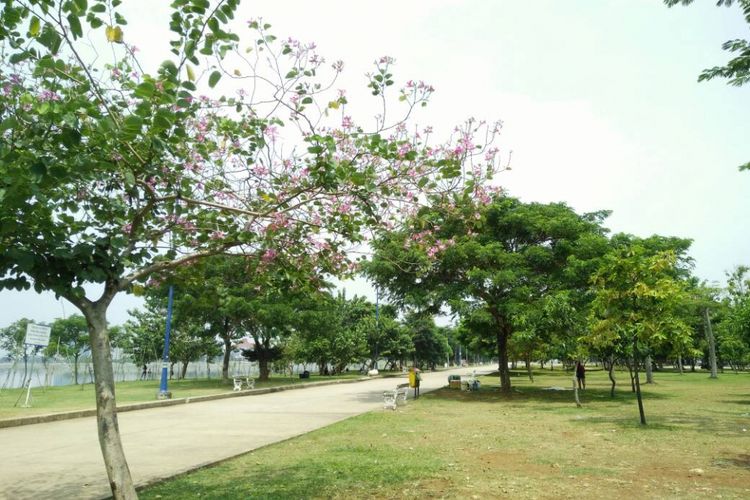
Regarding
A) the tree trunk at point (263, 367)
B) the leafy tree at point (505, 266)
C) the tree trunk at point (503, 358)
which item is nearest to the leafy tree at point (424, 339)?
the tree trunk at point (263, 367)

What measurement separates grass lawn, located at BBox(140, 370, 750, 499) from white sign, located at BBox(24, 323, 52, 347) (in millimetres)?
12109

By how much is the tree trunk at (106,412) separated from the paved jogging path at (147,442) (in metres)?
1.99

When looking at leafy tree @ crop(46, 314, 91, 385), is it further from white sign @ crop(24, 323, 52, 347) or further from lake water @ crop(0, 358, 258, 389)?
white sign @ crop(24, 323, 52, 347)

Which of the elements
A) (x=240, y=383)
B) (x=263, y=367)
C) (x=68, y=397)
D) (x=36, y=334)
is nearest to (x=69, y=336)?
(x=263, y=367)

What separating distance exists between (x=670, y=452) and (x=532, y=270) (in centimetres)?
1491

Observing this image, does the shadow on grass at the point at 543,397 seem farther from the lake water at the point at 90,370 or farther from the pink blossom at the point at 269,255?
the lake water at the point at 90,370

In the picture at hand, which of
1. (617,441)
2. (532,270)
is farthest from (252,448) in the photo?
(532,270)

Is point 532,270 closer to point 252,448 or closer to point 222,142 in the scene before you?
point 252,448

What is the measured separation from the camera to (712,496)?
6.25 meters

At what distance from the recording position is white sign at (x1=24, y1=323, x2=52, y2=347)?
60.7 feet

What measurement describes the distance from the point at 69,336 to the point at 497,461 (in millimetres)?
61746

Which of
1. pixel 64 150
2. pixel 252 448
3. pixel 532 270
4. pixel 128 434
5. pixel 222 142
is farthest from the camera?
pixel 532 270

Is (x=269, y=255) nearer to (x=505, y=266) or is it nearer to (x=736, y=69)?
(x=736, y=69)

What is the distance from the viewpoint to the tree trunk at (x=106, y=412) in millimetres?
5147
